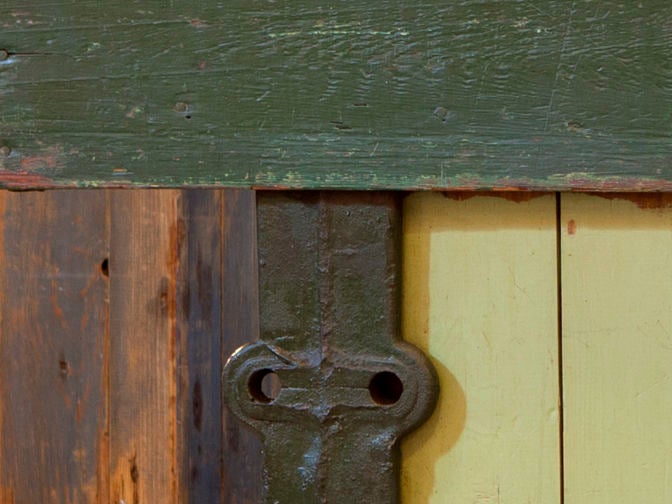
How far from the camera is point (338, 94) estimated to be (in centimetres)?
97

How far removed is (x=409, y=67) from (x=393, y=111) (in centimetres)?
4

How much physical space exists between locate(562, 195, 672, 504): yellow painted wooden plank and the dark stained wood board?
589mm

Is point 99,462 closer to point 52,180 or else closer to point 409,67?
point 52,180

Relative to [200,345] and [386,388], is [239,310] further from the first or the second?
[386,388]

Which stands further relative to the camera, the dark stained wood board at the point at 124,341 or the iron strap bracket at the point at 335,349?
the dark stained wood board at the point at 124,341

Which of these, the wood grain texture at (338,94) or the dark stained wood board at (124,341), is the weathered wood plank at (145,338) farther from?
the wood grain texture at (338,94)

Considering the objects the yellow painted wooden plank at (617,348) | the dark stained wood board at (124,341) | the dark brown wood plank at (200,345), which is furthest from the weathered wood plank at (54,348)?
the yellow painted wooden plank at (617,348)

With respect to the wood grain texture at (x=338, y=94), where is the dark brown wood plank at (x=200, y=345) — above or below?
below

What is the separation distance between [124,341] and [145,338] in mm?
33

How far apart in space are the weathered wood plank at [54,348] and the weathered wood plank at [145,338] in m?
0.03

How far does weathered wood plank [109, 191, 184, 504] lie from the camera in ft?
4.91

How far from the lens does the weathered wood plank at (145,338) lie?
1498 mm

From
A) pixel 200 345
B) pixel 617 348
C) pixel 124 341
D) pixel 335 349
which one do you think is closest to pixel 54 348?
pixel 124 341

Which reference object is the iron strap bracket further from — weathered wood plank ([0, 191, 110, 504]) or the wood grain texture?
weathered wood plank ([0, 191, 110, 504])
